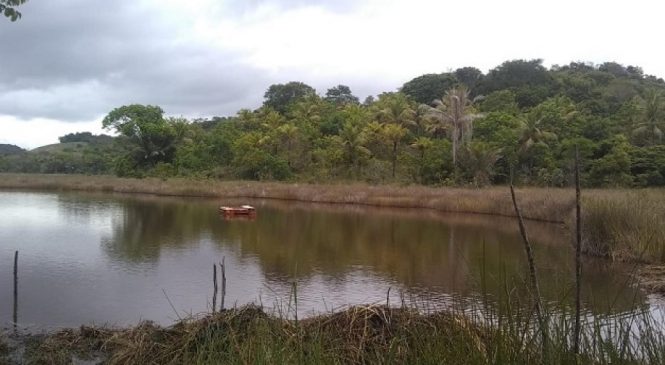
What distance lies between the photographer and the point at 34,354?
6.36 metres

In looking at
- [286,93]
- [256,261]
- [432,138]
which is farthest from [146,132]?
[256,261]

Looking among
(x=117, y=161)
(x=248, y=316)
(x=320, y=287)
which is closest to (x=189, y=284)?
(x=320, y=287)

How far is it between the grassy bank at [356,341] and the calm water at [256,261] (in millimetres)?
459

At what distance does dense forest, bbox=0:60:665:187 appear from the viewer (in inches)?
1432

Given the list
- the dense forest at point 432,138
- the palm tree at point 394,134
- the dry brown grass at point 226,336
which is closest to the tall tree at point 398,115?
the dense forest at point 432,138

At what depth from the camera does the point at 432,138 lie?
159ft

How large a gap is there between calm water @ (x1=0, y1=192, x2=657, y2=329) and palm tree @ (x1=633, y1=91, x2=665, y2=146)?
19873 millimetres

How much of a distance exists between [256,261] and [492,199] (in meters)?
16.6

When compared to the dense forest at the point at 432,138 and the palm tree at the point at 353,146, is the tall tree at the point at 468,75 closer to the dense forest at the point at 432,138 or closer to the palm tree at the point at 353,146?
the dense forest at the point at 432,138

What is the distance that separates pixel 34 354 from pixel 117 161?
4952 cm

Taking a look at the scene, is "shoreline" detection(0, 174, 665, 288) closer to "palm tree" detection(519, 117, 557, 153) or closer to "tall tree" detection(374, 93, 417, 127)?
"palm tree" detection(519, 117, 557, 153)

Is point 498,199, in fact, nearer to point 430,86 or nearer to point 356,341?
point 356,341

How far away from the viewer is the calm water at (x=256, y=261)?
9.49 meters

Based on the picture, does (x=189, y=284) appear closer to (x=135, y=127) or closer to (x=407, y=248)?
(x=407, y=248)
